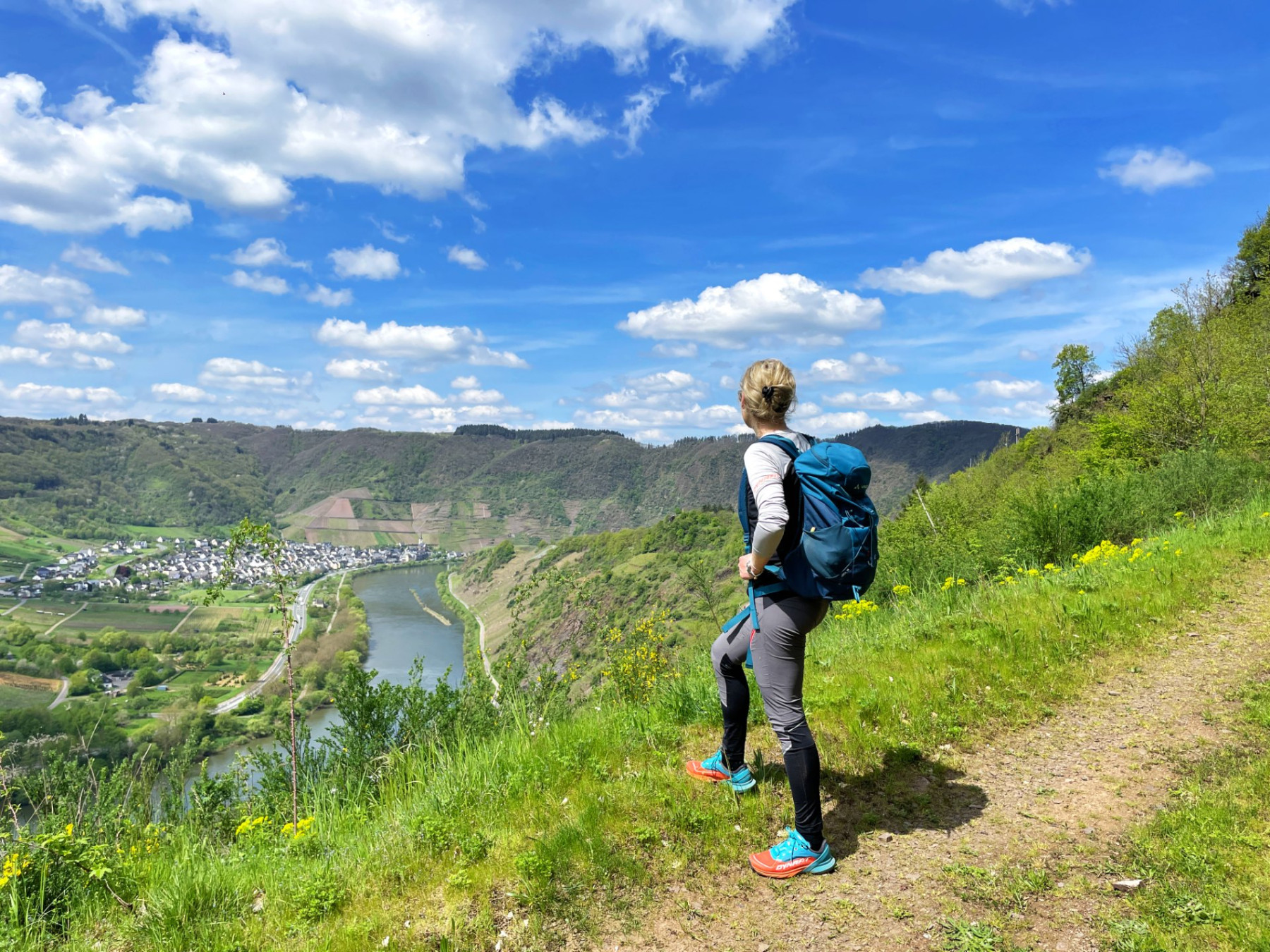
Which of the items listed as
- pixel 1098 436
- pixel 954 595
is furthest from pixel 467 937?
pixel 1098 436

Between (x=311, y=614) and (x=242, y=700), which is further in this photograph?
Answer: (x=311, y=614)

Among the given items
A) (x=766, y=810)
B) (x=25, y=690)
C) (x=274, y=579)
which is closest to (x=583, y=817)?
(x=766, y=810)

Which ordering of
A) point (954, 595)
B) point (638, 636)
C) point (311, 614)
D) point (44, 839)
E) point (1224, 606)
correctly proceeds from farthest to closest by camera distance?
1. point (311, 614)
2. point (638, 636)
3. point (954, 595)
4. point (1224, 606)
5. point (44, 839)

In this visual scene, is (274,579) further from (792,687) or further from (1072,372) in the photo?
(1072,372)

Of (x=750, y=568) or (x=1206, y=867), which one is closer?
(x=1206, y=867)

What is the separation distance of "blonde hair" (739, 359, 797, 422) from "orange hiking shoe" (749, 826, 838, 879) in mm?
2235

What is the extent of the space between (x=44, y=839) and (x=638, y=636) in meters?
6.30

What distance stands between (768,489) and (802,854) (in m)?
1.96

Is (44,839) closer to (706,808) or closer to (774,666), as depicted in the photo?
(706,808)

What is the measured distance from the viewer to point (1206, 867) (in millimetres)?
3113

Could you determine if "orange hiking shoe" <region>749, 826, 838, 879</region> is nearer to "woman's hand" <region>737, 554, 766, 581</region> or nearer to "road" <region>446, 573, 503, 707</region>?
"woman's hand" <region>737, 554, 766, 581</region>

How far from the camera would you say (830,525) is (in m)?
3.25

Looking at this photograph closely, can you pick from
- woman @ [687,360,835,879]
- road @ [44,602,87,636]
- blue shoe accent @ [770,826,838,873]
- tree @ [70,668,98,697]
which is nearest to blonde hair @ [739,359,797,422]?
woman @ [687,360,835,879]

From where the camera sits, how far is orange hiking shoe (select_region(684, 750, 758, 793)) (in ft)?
13.6
